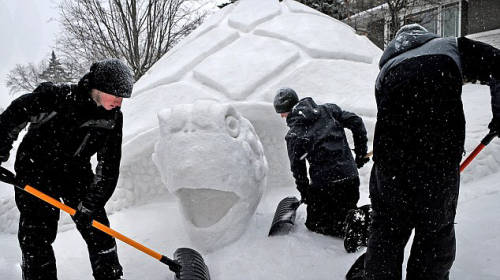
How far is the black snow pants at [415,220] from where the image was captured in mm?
1795

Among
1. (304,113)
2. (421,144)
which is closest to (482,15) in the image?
(304,113)

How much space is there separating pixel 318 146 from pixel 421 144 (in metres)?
1.39

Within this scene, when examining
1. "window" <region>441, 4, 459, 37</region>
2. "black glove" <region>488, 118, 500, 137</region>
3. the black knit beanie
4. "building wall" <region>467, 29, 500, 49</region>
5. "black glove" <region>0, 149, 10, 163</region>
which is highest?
the black knit beanie

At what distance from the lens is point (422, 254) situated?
6.22ft

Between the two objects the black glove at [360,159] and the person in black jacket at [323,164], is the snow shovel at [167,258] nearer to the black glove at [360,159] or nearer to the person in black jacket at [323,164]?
the person in black jacket at [323,164]

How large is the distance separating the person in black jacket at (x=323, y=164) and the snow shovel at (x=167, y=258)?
106 cm

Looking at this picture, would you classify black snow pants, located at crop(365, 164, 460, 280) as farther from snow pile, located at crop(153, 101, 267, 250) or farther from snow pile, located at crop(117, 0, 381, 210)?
snow pile, located at crop(117, 0, 381, 210)

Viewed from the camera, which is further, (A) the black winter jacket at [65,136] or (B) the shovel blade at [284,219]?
Answer: (B) the shovel blade at [284,219]

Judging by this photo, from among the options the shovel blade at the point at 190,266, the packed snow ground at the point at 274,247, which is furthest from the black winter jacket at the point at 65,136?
the packed snow ground at the point at 274,247

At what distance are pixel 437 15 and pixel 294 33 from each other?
8.81m

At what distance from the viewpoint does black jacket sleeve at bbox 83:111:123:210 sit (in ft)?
8.28

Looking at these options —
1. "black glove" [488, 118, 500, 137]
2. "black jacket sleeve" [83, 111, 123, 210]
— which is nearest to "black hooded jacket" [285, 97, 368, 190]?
"black glove" [488, 118, 500, 137]

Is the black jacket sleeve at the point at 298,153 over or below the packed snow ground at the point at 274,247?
over

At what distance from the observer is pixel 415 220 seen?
1.86 metres
